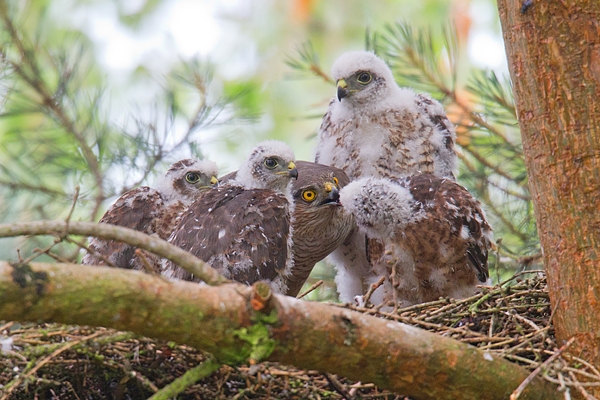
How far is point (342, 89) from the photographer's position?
16.5 ft

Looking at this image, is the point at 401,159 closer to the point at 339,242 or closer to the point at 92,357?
the point at 339,242

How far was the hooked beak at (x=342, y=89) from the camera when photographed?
503cm

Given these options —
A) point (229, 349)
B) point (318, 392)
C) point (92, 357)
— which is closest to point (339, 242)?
point (318, 392)

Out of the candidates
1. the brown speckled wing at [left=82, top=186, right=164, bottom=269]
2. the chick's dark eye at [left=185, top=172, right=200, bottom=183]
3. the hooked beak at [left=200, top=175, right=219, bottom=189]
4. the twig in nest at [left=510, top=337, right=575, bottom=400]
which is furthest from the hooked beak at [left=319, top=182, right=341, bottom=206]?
the twig in nest at [left=510, top=337, right=575, bottom=400]

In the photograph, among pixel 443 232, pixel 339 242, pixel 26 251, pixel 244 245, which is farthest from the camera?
pixel 26 251

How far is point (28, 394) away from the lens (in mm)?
2949

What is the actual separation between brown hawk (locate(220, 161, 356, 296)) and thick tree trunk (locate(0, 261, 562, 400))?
6.43ft

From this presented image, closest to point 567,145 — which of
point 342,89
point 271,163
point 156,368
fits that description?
point 156,368

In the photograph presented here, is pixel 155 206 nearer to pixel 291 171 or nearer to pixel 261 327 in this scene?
pixel 291 171

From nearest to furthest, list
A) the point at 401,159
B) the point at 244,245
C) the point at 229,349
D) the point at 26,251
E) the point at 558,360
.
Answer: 1. the point at 229,349
2. the point at 558,360
3. the point at 244,245
4. the point at 401,159
5. the point at 26,251

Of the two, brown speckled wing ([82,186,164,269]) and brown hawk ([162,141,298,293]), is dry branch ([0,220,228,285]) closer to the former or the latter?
brown hawk ([162,141,298,293])

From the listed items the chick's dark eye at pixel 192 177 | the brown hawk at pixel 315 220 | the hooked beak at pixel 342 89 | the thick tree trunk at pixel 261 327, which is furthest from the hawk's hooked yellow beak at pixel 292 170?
the thick tree trunk at pixel 261 327

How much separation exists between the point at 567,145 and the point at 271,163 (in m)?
2.00

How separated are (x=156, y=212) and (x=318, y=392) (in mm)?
1879
